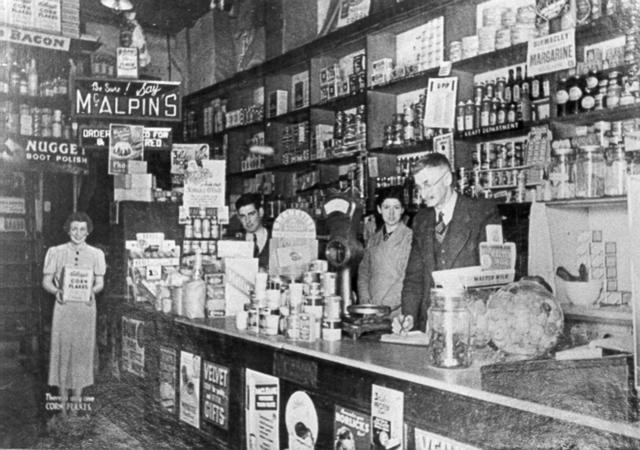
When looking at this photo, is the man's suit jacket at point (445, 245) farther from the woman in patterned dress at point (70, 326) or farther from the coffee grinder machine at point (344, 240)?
the woman in patterned dress at point (70, 326)

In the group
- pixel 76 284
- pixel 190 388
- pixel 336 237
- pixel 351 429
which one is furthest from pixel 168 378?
pixel 351 429

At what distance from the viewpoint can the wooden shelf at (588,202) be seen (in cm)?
312

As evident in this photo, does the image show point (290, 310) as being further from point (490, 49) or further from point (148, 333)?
point (490, 49)

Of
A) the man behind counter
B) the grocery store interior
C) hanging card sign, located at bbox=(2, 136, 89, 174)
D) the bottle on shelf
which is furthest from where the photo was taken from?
the bottle on shelf

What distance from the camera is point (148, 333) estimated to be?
3715mm

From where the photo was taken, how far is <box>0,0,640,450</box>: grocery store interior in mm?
2178

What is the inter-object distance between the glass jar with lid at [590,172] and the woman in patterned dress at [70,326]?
2.68m

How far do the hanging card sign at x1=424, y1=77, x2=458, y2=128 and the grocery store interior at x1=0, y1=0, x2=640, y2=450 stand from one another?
0.02 metres

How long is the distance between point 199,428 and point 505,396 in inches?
73.2

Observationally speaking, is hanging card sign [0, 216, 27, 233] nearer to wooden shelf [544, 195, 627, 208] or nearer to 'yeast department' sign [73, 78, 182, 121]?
'yeast department' sign [73, 78, 182, 121]

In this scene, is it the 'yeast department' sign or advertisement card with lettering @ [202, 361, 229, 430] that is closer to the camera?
advertisement card with lettering @ [202, 361, 229, 430]

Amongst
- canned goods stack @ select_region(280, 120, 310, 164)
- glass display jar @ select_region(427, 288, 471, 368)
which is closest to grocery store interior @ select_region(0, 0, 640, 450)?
glass display jar @ select_region(427, 288, 471, 368)

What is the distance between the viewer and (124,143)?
3.71 metres

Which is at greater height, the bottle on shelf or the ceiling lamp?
the ceiling lamp
